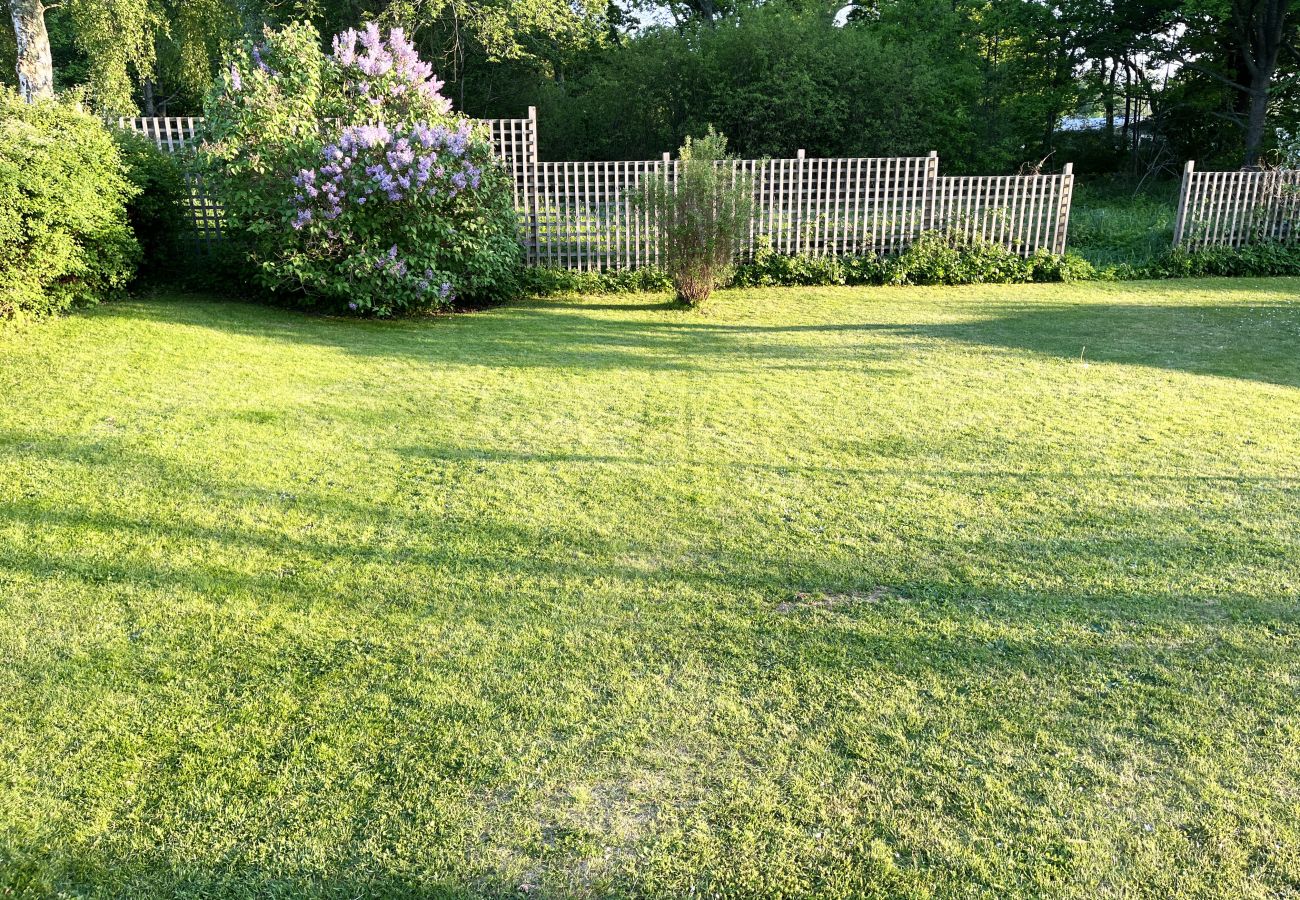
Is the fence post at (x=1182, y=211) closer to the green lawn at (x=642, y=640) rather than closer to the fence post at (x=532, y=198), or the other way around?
the green lawn at (x=642, y=640)

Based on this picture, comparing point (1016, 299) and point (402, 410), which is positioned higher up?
point (1016, 299)

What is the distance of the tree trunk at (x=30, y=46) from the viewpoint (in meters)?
10.6

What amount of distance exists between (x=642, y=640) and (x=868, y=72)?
20727mm

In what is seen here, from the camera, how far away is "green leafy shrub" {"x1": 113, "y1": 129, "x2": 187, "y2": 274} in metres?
8.57

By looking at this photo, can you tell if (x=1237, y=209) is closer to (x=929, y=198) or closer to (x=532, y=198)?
(x=929, y=198)

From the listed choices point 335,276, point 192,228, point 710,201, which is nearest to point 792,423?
point 710,201

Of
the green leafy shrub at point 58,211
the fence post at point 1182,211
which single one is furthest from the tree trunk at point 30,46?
the fence post at point 1182,211

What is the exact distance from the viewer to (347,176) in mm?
8125

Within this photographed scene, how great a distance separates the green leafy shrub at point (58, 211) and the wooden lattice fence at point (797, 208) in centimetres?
283

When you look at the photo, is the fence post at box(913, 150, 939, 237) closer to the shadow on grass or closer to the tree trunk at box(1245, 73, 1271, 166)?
the shadow on grass

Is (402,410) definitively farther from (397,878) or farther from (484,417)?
(397,878)

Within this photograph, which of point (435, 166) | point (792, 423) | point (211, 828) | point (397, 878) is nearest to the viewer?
point (397, 878)

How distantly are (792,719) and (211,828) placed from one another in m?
1.60

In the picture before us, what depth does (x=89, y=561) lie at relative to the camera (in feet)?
11.6
